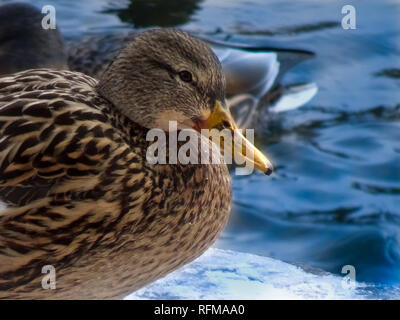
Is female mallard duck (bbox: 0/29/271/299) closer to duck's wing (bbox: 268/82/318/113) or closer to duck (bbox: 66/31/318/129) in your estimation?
duck (bbox: 66/31/318/129)

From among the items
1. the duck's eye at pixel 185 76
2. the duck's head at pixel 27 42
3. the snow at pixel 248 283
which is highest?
the duck's eye at pixel 185 76

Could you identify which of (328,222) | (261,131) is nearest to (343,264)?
(328,222)

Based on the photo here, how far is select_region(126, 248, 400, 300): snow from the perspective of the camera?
14.1 ft

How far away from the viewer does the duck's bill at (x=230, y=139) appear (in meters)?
3.37

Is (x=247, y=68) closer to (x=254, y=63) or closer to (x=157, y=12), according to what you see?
(x=254, y=63)

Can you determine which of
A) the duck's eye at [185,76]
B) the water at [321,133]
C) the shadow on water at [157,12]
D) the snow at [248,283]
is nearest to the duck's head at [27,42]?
the water at [321,133]

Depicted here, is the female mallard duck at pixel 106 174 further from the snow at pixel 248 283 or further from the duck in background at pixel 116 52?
the duck in background at pixel 116 52

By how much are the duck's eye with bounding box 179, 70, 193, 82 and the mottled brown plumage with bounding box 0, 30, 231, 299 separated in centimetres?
2

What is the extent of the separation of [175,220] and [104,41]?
299 centimetres

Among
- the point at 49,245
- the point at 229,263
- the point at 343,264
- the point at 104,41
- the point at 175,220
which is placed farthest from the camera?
the point at 104,41

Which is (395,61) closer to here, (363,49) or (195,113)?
(363,49)

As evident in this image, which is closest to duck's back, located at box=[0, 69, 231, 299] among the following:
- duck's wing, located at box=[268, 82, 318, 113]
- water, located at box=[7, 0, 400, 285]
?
water, located at box=[7, 0, 400, 285]

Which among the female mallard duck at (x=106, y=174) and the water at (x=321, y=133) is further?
the water at (x=321, y=133)

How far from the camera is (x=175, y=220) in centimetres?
343
